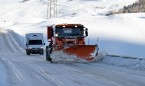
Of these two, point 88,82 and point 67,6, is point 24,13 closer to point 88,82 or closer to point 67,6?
point 67,6

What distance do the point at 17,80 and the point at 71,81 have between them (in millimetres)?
2152

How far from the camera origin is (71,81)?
15625mm

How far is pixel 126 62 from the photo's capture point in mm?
23781

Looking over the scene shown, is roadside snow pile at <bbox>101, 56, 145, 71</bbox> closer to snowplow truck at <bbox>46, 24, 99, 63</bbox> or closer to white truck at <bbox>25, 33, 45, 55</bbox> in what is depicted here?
snowplow truck at <bbox>46, 24, 99, 63</bbox>

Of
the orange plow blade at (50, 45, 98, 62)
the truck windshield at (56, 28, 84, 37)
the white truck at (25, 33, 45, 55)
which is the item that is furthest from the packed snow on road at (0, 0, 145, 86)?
the truck windshield at (56, 28, 84, 37)

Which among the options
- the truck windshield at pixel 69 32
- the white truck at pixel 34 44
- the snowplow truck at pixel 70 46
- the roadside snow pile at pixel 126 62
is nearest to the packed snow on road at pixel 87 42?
the roadside snow pile at pixel 126 62

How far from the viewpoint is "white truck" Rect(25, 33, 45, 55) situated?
4497cm

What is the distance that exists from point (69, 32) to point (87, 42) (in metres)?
37.8

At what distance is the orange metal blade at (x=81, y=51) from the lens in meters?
26.5

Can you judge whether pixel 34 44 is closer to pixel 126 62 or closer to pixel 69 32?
pixel 69 32

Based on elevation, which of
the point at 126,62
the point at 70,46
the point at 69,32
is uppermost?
the point at 69,32

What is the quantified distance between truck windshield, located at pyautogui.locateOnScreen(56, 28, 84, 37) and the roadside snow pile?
2.36 meters

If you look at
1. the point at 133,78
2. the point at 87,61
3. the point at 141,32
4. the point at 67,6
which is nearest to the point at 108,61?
the point at 87,61

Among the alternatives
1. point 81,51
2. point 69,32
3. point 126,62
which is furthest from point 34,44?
point 126,62
